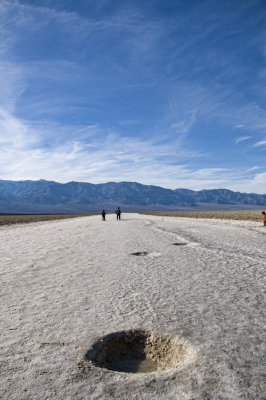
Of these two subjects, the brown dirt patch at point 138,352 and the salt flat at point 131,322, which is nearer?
the salt flat at point 131,322

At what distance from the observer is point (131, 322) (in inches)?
141

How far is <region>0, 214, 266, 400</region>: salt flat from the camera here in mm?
2342

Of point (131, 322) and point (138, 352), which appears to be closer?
point (138, 352)

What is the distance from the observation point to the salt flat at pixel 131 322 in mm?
2342

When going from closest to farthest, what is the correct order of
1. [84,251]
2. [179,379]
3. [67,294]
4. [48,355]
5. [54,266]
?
[179,379], [48,355], [67,294], [54,266], [84,251]

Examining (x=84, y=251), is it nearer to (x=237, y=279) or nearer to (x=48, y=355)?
(x=237, y=279)

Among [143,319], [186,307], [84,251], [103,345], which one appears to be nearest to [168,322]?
[143,319]

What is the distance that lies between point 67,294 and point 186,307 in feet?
7.23

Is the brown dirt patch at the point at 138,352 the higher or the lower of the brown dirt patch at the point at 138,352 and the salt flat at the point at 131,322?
the lower

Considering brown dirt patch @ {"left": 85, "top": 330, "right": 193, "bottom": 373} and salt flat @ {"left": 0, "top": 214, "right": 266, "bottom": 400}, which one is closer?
salt flat @ {"left": 0, "top": 214, "right": 266, "bottom": 400}

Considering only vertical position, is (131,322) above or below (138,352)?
above

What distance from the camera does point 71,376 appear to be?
2492 millimetres

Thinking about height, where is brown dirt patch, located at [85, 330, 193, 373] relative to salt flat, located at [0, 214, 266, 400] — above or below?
below

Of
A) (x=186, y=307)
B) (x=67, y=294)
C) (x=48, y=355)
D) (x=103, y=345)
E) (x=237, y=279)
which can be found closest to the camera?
(x=48, y=355)
